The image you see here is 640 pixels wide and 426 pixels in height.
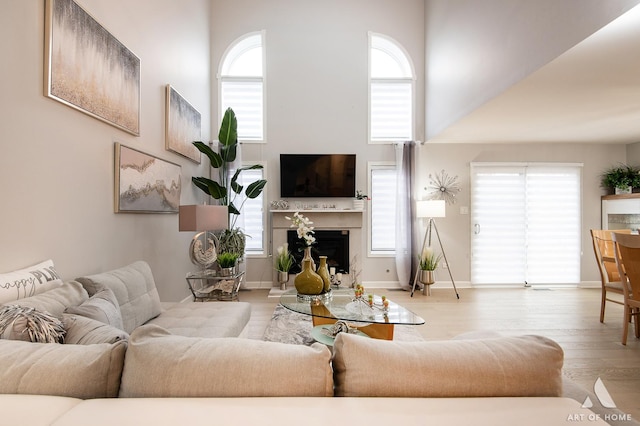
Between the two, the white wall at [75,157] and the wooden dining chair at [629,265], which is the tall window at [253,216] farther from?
the wooden dining chair at [629,265]

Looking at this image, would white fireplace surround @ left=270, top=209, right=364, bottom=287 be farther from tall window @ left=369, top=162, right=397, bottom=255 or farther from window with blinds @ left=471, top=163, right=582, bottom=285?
window with blinds @ left=471, top=163, right=582, bottom=285

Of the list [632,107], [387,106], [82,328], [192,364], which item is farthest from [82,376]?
[387,106]

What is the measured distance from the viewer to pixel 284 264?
5.25 metres

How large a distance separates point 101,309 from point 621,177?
731 centimetres

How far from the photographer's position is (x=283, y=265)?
5.25 meters

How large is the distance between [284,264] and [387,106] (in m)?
3.33

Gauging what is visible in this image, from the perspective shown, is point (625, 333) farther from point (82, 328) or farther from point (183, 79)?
point (183, 79)

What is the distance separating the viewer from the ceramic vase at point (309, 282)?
114 inches

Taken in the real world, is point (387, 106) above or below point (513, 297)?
above

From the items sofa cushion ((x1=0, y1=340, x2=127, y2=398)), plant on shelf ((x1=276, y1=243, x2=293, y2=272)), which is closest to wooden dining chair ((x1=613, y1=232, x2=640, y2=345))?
sofa cushion ((x1=0, y1=340, x2=127, y2=398))

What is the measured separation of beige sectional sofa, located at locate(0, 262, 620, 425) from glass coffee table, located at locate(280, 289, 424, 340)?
4.46 ft

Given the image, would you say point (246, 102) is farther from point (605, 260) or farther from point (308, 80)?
point (605, 260)

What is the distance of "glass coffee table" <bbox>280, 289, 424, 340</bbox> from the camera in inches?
92.0

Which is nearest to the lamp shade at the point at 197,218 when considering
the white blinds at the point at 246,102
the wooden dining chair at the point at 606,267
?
the white blinds at the point at 246,102
